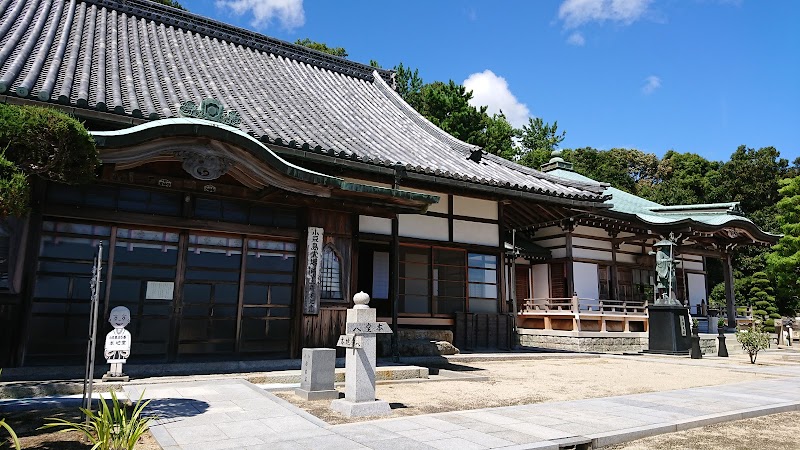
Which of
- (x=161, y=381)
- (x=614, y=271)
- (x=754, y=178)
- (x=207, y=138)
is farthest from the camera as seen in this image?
(x=754, y=178)

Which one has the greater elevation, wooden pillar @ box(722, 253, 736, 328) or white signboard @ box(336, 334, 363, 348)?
wooden pillar @ box(722, 253, 736, 328)

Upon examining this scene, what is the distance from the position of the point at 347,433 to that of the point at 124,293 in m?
6.10

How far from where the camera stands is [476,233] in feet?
46.3

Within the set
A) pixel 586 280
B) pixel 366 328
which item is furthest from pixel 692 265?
pixel 366 328

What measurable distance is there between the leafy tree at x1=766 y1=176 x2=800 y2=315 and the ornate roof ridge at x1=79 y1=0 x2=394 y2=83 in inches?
918

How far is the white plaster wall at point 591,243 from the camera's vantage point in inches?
846

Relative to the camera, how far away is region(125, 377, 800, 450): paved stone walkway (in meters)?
4.75

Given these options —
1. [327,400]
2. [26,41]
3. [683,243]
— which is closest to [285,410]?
[327,400]

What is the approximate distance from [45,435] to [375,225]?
8.23 metres

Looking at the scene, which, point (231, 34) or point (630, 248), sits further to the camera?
point (630, 248)

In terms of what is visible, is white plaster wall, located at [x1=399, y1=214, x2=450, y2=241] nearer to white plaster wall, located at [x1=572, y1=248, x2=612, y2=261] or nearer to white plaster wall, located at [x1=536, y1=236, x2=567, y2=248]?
white plaster wall, located at [x1=536, y1=236, x2=567, y2=248]

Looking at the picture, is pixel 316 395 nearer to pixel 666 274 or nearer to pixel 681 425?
pixel 681 425

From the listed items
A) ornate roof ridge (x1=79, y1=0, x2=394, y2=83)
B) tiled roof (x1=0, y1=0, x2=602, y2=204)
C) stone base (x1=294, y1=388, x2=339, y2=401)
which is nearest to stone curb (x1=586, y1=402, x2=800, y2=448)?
stone base (x1=294, y1=388, x2=339, y2=401)

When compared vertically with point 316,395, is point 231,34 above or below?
above
